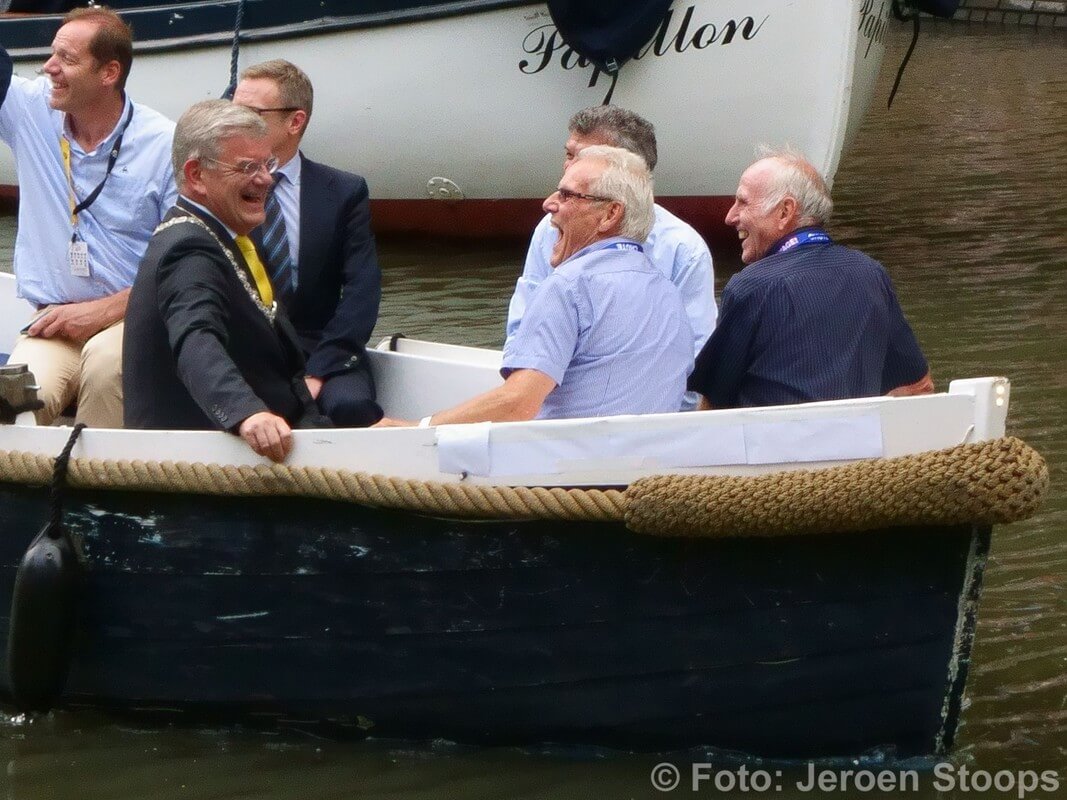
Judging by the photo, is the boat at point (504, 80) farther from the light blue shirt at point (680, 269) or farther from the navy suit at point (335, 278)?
the light blue shirt at point (680, 269)

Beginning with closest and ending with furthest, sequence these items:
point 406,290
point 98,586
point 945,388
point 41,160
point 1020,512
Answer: point 1020,512 < point 98,586 < point 41,160 < point 945,388 < point 406,290

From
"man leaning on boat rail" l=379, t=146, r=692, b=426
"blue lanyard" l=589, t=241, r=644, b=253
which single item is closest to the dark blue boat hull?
"man leaning on boat rail" l=379, t=146, r=692, b=426

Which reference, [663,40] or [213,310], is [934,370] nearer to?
[663,40]

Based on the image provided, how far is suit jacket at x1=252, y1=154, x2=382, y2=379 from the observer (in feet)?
14.5

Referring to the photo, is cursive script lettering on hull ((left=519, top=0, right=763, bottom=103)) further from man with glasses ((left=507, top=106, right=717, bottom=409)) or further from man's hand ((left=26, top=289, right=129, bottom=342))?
man's hand ((left=26, top=289, right=129, bottom=342))

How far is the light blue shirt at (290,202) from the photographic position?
4.43 metres

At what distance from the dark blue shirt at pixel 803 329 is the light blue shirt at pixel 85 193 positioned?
166 cm

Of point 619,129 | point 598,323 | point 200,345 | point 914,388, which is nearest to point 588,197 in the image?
point 598,323

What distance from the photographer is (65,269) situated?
4438mm

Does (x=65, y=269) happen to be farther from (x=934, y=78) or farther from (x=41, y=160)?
(x=934, y=78)

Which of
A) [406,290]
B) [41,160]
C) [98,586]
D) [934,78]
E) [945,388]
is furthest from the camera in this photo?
[934,78]

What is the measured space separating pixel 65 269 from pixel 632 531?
1.92m

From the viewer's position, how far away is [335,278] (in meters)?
4.52

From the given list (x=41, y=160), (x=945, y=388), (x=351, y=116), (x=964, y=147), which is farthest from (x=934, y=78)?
(x=41, y=160)
